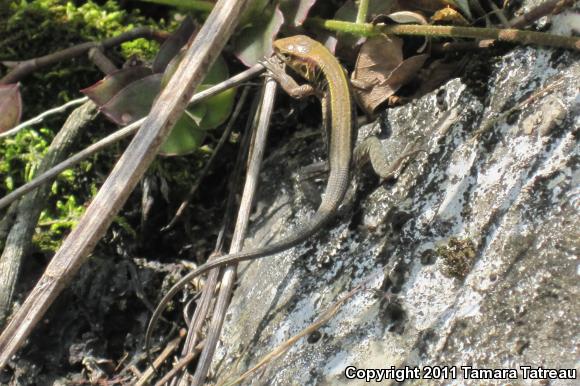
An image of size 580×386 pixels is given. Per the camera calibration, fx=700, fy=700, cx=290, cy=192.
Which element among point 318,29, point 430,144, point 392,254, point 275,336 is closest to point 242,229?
point 275,336

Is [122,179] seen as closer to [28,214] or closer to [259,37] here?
[28,214]

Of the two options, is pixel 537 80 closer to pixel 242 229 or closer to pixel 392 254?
pixel 392 254

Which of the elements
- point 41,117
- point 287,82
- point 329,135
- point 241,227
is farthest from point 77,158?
point 329,135

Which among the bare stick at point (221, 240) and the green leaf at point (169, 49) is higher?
the green leaf at point (169, 49)

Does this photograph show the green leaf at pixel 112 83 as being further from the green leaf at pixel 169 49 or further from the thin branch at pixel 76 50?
the thin branch at pixel 76 50

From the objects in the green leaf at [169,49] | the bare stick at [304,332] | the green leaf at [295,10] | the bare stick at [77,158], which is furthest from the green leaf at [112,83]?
the bare stick at [304,332]

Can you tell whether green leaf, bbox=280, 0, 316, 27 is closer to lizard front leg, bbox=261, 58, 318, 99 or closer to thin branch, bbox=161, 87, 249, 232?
lizard front leg, bbox=261, 58, 318, 99

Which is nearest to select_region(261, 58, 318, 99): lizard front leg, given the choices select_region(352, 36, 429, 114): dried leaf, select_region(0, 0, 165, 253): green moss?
select_region(352, 36, 429, 114): dried leaf
